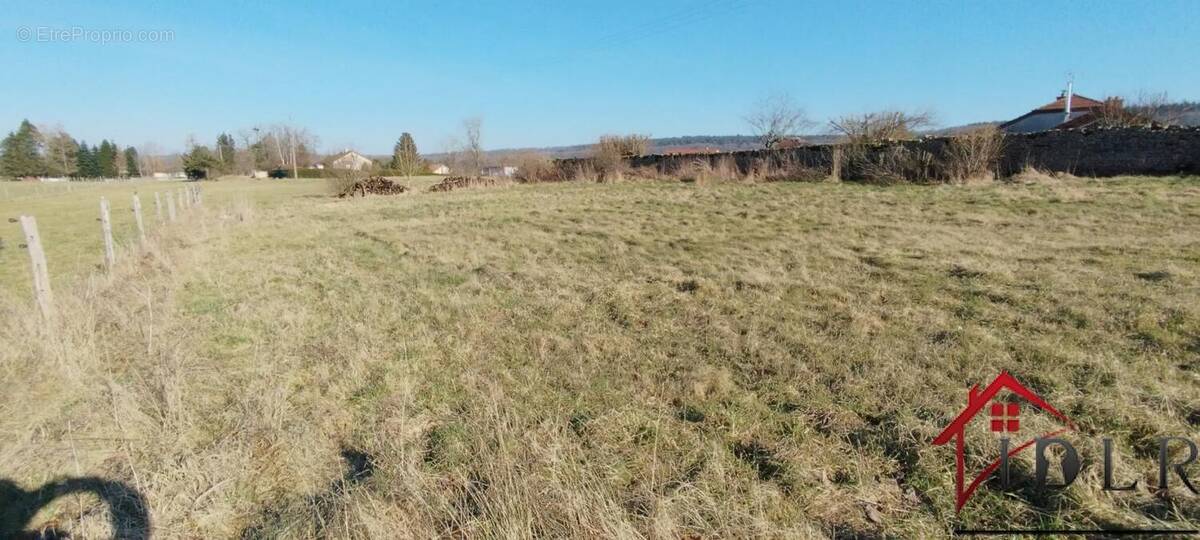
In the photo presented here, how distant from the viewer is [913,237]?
326 inches

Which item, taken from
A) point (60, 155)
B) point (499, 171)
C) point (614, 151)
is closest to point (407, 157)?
point (499, 171)

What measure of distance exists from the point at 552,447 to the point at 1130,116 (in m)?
26.2

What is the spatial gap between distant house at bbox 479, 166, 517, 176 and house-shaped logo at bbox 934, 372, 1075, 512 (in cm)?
3050

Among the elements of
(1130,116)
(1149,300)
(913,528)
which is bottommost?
(913,528)

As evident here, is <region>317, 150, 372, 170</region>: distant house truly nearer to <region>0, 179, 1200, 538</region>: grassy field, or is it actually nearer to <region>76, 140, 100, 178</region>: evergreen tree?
<region>0, 179, 1200, 538</region>: grassy field

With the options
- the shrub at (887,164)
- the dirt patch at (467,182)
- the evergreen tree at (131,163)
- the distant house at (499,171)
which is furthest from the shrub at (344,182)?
the evergreen tree at (131,163)

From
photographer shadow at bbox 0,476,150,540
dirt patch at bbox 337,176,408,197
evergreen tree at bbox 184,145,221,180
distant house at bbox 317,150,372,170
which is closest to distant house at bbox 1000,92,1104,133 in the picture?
dirt patch at bbox 337,176,408,197

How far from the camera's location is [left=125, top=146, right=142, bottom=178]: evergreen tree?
82975 mm

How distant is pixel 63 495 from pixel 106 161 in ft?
343

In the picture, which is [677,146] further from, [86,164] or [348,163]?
[86,164]

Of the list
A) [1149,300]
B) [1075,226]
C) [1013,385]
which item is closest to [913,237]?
[1075,226]

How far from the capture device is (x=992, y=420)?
272 cm

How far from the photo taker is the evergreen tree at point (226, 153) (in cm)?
6944

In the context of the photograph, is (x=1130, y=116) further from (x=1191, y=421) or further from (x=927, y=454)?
(x=927, y=454)
